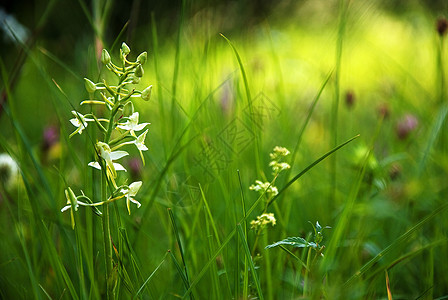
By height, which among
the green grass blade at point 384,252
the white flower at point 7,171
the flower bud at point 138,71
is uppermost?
the flower bud at point 138,71

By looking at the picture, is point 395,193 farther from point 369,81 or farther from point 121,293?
point 369,81

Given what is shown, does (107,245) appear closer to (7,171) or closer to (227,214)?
(227,214)

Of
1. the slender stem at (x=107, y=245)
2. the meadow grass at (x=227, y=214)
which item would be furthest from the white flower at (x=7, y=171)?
the slender stem at (x=107, y=245)

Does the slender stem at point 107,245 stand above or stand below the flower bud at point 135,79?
below

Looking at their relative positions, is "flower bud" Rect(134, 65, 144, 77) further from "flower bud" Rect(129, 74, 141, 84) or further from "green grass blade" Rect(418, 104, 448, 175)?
"green grass blade" Rect(418, 104, 448, 175)

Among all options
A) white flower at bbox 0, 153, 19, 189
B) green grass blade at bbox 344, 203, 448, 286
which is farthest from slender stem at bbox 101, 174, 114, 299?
white flower at bbox 0, 153, 19, 189

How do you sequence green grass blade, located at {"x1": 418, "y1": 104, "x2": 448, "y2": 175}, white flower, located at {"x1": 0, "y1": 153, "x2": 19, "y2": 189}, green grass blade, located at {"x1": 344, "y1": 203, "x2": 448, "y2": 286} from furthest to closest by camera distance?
white flower, located at {"x1": 0, "y1": 153, "x2": 19, "y2": 189}, green grass blade, located at {"x1": 418, "y1": 104, "x2": 448, "y2": 175}, green grass blade, located at {"x1": 344, "y1": 203, "x2": 448, "y2": 286}

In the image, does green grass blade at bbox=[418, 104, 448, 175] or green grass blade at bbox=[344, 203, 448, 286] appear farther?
green grass blade at bbox=[418, 104, 448, 175]

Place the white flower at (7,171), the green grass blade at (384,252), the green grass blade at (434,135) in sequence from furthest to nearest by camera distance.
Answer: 1. the white flower at (7,171)
2. the green grass blade at (434,135)
3. the green grass blade at (384,252)

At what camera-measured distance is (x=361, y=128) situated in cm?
194

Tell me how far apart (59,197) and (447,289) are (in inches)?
32.5

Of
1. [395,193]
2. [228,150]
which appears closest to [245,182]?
[228,150]

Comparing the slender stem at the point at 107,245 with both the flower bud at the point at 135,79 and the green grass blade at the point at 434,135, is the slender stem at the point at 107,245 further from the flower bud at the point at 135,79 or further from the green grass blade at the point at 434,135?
the green grass blade at the point at 434,135

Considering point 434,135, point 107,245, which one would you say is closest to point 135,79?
point 107,245
